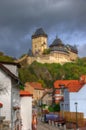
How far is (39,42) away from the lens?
189375mm

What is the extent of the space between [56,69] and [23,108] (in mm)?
121907

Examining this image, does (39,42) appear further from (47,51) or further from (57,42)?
(47,51)

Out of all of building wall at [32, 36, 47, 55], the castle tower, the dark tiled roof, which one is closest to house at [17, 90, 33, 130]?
the castle tower

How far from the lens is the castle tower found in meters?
187

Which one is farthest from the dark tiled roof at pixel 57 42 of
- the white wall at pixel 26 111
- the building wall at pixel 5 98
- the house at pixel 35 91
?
the building wall at pixel 5 98

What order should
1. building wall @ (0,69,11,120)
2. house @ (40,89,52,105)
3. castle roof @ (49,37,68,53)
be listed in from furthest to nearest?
1. castle roof @ (49,37,68,53)
2. house @ (40,89,52,105)
3. building wall @ (0,69,11,120)

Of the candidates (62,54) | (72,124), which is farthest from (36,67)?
(72,124)

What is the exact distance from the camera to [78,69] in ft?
487

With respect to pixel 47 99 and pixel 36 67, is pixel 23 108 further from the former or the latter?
pixel 36 67

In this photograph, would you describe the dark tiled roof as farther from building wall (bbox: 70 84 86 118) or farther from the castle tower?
building wall (bbox: 70 84 86 118)

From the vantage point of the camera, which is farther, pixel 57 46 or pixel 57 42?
pixel 57 42

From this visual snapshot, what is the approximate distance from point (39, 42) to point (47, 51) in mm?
10801

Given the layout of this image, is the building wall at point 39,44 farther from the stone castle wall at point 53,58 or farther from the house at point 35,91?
the house at point 35,91

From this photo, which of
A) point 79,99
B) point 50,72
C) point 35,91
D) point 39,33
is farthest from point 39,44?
point 79,99
